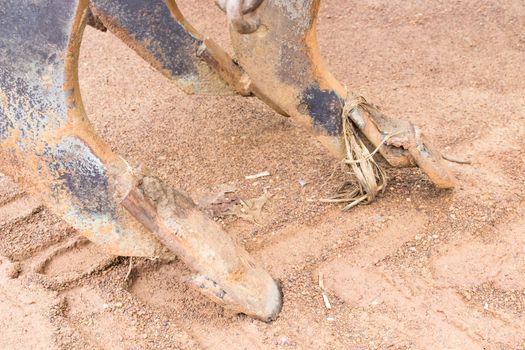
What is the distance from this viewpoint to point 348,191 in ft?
8.46

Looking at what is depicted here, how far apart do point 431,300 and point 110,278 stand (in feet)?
3.03

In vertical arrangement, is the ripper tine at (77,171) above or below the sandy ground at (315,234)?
above

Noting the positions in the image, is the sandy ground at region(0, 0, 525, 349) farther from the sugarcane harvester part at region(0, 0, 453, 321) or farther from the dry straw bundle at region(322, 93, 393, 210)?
the sugarcane harvester part at region(0, 0, 453, 321)

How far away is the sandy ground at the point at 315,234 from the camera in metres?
2.07

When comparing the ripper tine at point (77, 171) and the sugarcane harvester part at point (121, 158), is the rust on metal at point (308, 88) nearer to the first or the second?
the sugarcane harvester part at point (121, 158)

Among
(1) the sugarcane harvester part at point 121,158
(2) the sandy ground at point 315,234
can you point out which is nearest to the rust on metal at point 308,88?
(1) the sugarcane harvester part at point 121,158

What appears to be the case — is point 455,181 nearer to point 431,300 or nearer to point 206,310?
point 431,300

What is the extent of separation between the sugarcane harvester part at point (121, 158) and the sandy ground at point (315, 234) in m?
0.15

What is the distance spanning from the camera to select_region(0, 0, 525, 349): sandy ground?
81.6 inches

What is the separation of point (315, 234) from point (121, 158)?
0.73m

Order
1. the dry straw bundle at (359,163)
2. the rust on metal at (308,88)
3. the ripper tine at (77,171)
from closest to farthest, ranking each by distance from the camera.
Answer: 1. the ripper tine at (77,171)
2. the rust on metal at (308,88)
3. the dry straw bundle at (359,163)

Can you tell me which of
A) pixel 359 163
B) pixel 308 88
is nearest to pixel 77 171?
pixel 308 88

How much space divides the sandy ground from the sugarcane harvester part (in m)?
0.15

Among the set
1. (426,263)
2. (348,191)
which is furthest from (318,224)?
(426,263)
